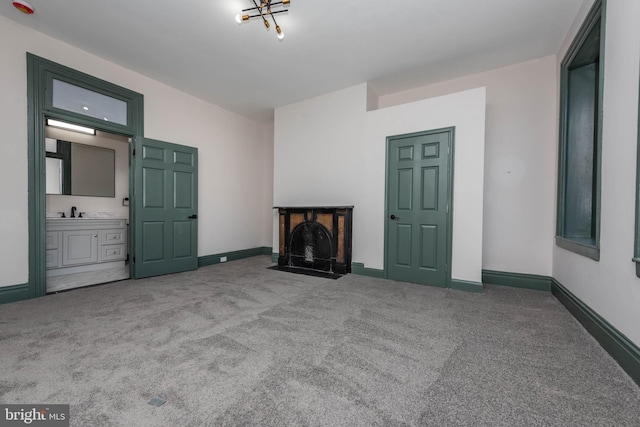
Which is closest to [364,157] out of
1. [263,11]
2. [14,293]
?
[263,11]

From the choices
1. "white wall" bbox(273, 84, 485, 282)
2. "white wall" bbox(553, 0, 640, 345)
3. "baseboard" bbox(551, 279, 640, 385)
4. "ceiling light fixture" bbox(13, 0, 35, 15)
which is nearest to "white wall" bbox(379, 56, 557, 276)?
"white wall" bbox(273, 84, 485, 282)

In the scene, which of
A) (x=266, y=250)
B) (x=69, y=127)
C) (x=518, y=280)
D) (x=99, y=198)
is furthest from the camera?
(x=266, y=250)

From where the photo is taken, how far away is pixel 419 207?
380 centimetres

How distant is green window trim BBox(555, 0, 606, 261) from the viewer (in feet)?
7.30

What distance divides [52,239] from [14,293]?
1467 millimetres

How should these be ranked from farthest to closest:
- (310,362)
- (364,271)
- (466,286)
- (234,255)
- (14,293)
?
(234,255) → (364,271) → (466,286) → (14,293) → (310,362)

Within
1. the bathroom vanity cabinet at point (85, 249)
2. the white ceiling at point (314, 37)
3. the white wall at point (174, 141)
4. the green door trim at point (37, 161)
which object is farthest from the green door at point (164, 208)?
the white ceiling at point (314, 37)

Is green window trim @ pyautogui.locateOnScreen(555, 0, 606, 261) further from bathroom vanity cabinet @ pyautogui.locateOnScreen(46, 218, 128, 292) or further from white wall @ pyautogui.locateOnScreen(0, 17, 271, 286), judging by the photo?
bathroom vanity cabinet @ pyautogui.locateOnScreen(46, 218, 128, 292)

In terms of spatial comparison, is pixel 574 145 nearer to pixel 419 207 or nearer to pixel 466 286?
pixel 419 207

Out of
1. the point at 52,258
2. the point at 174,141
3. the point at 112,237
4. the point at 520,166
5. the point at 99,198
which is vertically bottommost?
the point at 52,258

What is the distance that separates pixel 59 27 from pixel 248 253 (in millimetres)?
4426

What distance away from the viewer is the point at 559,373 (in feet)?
5.48

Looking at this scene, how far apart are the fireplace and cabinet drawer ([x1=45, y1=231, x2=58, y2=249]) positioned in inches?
138

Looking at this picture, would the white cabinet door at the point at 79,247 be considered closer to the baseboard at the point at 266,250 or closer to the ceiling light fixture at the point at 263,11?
the baseboard at the point at 266,250
